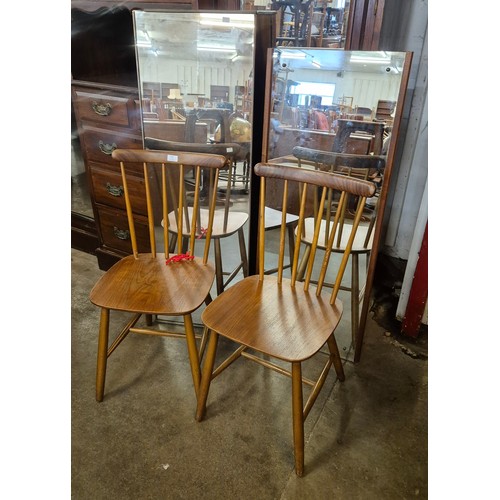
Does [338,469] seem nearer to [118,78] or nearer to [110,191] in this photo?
[110,191]

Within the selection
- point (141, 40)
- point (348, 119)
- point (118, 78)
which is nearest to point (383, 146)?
point (348, 119)

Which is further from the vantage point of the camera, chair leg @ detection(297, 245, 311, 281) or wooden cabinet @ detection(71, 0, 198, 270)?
wooden cabinet @ detection(71, 0, 198, 270)

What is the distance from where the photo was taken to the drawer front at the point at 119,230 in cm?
202

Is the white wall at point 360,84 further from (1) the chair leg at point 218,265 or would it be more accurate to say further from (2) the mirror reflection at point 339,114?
(1) the chair leg at point 218,265

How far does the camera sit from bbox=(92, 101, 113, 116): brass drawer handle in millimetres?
1773

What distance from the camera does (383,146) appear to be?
1.33 meters

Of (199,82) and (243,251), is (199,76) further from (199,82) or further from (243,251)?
(243,251)

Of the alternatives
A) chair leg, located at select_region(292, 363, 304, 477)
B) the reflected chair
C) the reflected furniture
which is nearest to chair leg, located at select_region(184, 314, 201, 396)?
chair leg, located at select_region(292, 363, 304, 477)

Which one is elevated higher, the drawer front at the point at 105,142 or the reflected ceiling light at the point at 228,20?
the reflected ceiling light at the point at 228,20

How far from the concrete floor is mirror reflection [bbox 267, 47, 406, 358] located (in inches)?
19.6

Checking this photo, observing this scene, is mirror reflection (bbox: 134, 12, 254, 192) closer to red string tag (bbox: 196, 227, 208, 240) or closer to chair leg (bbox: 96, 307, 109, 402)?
red string tag (bbox: 196, 227, 208, 240)

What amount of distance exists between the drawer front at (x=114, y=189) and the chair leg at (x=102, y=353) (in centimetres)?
75

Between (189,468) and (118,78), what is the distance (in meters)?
1.95

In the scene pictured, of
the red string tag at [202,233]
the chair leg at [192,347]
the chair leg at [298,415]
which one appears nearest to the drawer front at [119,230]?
the red string tag at [202,233]
